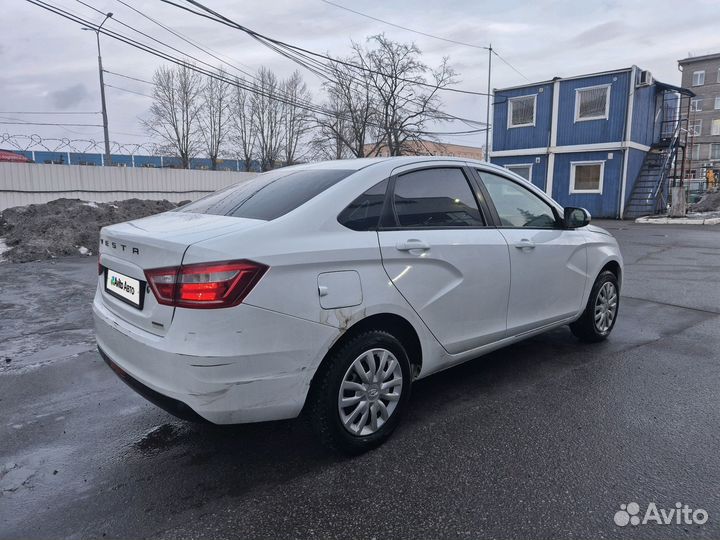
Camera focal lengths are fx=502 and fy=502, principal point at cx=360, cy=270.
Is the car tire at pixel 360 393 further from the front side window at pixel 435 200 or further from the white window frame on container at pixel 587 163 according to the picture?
the white window frame on container at pixel 587 163

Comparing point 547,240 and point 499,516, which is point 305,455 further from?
point 547,240

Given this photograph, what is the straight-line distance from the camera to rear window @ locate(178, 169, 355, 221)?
112 inches

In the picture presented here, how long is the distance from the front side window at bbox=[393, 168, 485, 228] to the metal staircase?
72.9 ft

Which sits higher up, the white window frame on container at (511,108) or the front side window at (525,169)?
the white window frame on container at (511,108)

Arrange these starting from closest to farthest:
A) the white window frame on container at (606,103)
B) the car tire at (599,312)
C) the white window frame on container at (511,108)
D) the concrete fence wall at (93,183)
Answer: the car tire at (599,312)
the concrete fence wall at (93,183)
the white window frame on container at (606,103)
the white window frame on container at (511,108)

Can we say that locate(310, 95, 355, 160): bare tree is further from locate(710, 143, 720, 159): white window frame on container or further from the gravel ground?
locate(710, 143, 720, 159): white window frame on container

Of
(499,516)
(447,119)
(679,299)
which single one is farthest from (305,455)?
(447,119)

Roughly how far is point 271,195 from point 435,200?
3.57 feet

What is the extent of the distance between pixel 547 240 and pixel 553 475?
195cm

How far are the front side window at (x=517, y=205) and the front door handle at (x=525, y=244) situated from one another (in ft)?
0.48

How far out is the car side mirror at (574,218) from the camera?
4262 millimetres

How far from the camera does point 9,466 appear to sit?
9.28 ft

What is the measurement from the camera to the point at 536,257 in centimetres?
388

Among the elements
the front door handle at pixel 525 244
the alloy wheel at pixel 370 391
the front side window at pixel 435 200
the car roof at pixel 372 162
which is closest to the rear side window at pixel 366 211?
the front side window at pixel 435 200
